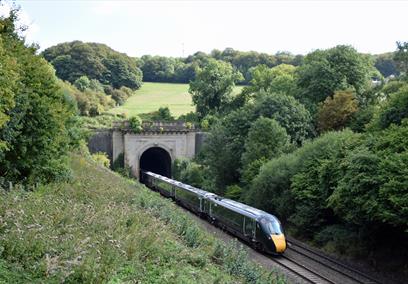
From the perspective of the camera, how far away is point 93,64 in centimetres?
8538

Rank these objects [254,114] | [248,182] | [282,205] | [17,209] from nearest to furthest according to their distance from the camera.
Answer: [17,209] < [282,205] < [248,182] < [254,114]

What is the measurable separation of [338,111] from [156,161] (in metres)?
31.3

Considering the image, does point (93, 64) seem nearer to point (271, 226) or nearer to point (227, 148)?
point (227, 148)

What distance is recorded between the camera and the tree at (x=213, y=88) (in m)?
63.7

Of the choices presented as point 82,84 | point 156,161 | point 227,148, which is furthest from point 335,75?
point 82,84

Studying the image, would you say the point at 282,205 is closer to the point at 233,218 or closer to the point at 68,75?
the point at 233,218

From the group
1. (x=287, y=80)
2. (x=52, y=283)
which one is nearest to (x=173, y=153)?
(x=287, y=80)

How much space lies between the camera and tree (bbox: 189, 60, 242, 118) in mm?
63719

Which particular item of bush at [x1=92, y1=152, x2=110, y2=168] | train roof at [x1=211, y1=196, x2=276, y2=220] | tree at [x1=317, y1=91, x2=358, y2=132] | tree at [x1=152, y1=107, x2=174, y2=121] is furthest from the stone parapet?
train roof at [x1=211, y1=196, x2=276, y2=220]

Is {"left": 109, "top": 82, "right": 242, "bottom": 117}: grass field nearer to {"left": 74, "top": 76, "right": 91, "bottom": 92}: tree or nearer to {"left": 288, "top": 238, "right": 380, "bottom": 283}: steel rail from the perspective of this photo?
{"left": 74, "top": 76, "right": 91, "bottom": 92}: tree

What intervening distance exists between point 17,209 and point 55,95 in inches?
460

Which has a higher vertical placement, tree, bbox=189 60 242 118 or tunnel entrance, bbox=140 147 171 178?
tree, bbox=189 60 242 118

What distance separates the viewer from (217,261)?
44.6 ft

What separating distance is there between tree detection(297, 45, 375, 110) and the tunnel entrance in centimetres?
2087
